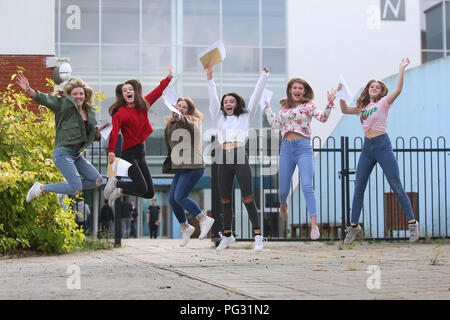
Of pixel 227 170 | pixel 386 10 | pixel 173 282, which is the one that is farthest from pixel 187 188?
pixel 386 10

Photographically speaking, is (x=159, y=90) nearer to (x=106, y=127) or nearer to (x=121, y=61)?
(x=106, y=127)

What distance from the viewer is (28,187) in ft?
34.8

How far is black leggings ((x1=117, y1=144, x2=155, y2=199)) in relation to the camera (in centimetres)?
823

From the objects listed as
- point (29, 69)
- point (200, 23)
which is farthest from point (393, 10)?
point (29, 69)

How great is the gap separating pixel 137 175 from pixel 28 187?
3.12 meters

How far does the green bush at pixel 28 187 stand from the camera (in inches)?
412

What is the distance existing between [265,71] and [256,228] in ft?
6.99

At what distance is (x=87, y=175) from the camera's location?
8008mm

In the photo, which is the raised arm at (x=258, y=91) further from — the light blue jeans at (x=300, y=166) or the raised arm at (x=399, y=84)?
the raised arm at (x=399, y=84)

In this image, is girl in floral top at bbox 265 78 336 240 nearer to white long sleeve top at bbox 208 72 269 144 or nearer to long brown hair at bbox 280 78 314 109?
long brown hair at bbox 280 78 314 109

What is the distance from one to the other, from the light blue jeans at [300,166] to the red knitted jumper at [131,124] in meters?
1.70

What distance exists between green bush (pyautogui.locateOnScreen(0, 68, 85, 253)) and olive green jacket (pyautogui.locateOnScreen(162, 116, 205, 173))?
2553mm

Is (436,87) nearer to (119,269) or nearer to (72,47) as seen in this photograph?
(119,269)
